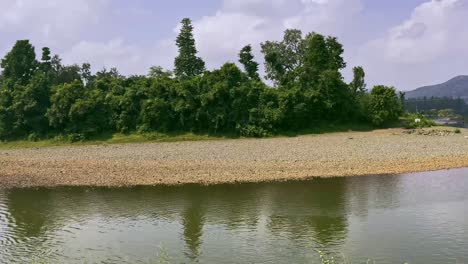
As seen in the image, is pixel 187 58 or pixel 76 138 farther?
pixel 187 58

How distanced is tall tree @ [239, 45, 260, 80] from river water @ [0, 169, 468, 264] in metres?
47.1

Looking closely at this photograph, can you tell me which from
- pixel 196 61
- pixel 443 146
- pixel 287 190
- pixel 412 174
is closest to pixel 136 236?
pixel 287 190

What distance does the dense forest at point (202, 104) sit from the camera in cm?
6562

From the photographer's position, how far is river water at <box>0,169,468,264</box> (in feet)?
60.3

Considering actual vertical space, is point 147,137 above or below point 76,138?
below

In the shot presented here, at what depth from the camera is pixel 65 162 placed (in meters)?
45.4

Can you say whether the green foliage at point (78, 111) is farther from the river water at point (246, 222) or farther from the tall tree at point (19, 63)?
the river water at point (246, 222)

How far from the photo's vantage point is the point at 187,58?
3351 inches

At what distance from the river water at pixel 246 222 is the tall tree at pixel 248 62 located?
4708 cm

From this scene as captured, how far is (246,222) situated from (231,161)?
19.0 meters

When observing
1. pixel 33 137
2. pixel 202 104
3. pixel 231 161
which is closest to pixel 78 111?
pixel 33 137

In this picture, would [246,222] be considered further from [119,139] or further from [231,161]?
[119,139]

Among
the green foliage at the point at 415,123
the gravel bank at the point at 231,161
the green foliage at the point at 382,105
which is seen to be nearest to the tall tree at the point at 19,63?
the gravel bank at the point at 231,161

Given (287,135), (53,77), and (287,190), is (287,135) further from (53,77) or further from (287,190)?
(53,77)
